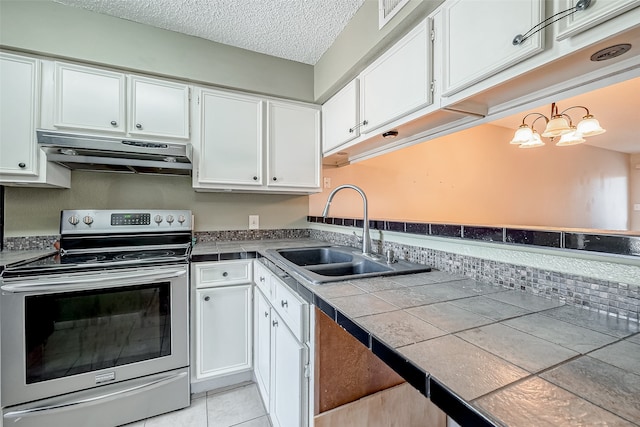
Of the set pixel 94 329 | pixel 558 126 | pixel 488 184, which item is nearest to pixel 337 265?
pixel 94 329

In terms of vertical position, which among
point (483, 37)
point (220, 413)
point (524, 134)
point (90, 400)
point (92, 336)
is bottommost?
point (220, 413)

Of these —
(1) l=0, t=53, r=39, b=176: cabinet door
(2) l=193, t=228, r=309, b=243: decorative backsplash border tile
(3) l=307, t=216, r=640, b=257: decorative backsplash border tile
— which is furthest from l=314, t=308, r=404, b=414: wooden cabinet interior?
(1) l=0, t=53, r=39, b=176: cabinet door

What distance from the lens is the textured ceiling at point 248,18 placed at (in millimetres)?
1604

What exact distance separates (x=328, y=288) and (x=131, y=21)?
6.98 ft

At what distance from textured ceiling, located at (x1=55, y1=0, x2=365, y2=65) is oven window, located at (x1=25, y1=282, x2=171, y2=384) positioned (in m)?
1.66

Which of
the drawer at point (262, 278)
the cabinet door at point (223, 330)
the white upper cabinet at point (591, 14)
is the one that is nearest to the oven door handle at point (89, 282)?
the cabinet door at point (223, 330)

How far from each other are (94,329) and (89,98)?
1.37 m

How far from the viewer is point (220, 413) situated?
1.55 meters

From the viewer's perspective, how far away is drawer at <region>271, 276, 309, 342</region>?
3.17 feet

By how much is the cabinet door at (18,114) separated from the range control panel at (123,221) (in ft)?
1.11

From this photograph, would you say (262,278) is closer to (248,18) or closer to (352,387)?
(352,387)

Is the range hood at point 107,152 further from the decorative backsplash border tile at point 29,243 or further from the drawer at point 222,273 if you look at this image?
the drawer at point 222,273

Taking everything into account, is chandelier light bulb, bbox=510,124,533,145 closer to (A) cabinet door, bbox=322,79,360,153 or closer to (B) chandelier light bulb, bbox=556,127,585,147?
(B) chandelier light bulb, bbox=556,127,585,147

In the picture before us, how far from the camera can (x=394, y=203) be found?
2787 mm
